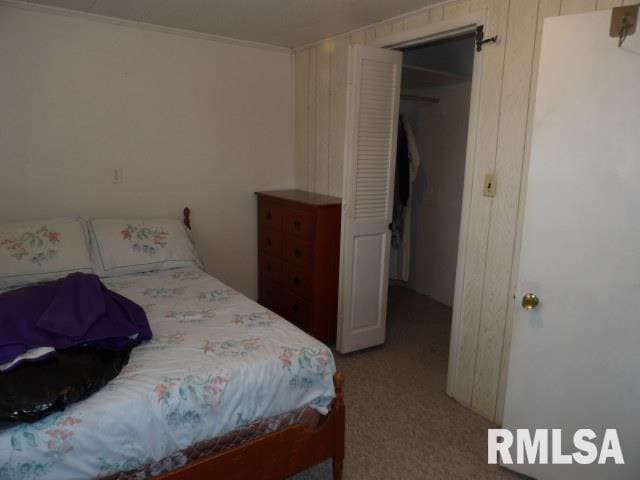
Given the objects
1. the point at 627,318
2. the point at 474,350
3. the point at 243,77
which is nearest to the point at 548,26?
the point at 627,318

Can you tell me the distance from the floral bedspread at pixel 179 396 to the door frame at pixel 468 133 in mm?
1030

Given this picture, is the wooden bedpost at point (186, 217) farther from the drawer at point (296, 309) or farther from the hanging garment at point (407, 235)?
the hanging garment at point (407, 235)

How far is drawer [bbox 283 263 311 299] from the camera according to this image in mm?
3078

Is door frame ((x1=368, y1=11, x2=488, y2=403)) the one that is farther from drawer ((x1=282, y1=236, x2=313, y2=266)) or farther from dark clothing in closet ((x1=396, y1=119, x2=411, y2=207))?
dark clothing in closet ((x1=396, y1=119, x2=411, y2=207))

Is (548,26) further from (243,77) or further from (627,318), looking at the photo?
(243,77)

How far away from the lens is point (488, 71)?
2.18 meters

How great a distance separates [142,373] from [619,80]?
193cm

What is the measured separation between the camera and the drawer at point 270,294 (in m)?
3.48

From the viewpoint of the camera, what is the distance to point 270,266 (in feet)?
11.7

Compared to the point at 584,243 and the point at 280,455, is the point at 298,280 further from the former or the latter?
the point at 584,243

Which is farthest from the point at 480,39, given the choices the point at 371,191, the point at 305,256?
the point at 305,256

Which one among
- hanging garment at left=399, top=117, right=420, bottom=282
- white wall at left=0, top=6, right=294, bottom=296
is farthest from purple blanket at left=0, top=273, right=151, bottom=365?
hanging garment at left=399, top=117, right=420, bottom=282

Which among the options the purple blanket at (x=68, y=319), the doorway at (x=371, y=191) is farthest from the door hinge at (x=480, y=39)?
the purple blanket at (x=68, y=319)

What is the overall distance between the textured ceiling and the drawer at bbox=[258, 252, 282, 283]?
1669 millimetres
